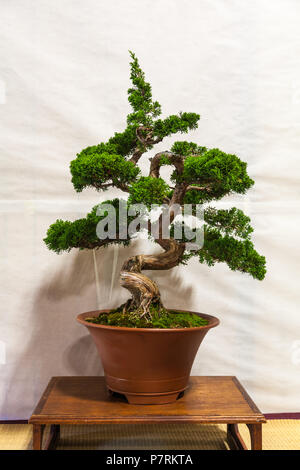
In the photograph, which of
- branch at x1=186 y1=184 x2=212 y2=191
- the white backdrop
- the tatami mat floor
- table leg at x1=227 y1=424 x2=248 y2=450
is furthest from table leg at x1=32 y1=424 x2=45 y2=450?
branch at x1=186 y1=184 x2=212 y2=191

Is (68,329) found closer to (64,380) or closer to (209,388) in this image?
(64,380)

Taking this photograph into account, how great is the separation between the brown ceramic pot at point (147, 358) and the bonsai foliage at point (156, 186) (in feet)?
0.37

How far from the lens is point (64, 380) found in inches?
63.1

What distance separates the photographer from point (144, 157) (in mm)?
1868

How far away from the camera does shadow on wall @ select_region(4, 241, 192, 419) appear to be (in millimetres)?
1822

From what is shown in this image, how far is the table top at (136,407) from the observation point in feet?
4.20

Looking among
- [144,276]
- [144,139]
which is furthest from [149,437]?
[144,139]

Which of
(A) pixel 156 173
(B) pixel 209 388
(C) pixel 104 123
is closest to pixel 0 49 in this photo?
(C) pixel 104 123

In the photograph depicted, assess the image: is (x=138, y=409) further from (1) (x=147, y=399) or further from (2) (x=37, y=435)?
(2) (x=37, y=435)

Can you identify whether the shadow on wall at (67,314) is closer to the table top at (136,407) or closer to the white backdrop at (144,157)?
the white backdrop at (144,157)

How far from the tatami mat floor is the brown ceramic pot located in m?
0.32

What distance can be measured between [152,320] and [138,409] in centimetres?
27

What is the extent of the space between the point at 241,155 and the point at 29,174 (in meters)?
0.91

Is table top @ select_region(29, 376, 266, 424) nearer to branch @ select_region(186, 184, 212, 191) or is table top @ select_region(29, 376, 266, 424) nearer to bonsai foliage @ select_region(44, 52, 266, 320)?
bonsai foliage @ select_region(44, 52, 266, 320)
